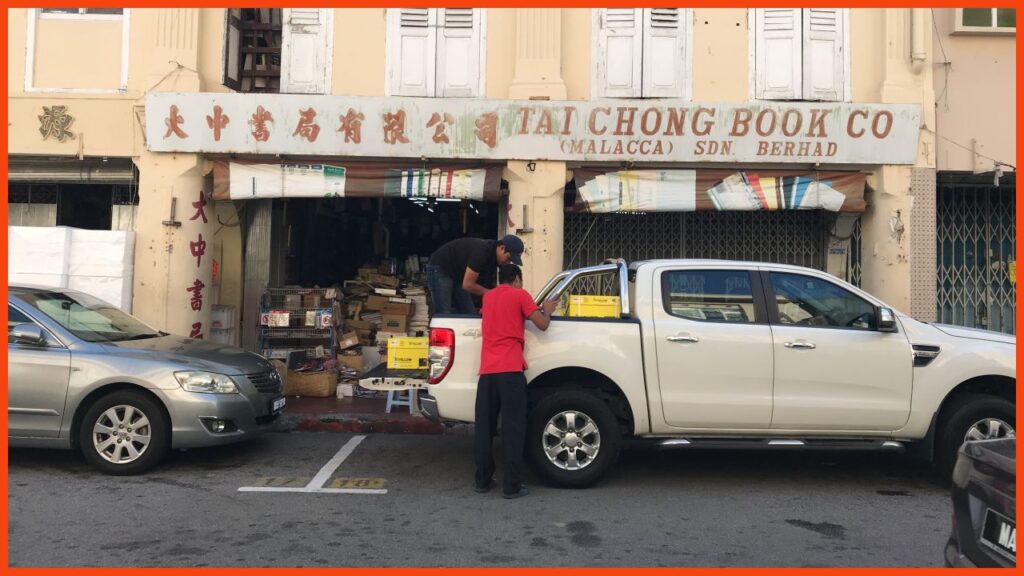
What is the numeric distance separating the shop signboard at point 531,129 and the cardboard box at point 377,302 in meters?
2.58

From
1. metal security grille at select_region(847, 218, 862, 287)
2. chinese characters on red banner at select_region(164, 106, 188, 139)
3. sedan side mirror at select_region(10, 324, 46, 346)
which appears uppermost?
chinese characters on red banner at select_region(164, 106, 188, 139)

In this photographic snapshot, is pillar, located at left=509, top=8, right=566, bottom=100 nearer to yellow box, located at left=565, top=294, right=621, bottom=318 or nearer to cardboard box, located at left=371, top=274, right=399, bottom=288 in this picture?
cardboard box, located at left=371, top=274, right=399, bottom=288

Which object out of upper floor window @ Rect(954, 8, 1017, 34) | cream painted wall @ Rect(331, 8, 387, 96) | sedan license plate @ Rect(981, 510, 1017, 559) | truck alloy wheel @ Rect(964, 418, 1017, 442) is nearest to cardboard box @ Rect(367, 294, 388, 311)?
cream painted wall @ Rect(331, 8, 387, 96)

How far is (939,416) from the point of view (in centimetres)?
618

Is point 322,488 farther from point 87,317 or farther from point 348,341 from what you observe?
point 348,341

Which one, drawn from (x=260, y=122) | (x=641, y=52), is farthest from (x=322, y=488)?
(x=641, y=52)

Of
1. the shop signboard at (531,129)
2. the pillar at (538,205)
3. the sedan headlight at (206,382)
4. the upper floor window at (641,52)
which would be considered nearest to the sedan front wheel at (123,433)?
the sedan headlight at (206,382)

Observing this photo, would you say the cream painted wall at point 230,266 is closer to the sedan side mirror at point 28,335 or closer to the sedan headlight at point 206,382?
the sedan side mirror at point 28,335

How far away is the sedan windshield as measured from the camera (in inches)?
271

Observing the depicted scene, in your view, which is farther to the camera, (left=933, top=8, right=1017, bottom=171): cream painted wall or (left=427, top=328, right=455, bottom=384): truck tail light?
(left=933, top=8, right=1017, bottom=171): cream painted wall

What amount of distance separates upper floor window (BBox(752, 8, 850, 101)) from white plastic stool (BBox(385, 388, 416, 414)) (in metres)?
6.31

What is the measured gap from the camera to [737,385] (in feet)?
19.9

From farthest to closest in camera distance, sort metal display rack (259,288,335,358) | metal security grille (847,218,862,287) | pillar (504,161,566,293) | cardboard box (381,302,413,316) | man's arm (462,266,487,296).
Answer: cardboard box (381,302,413,316) < metal display rack (259,288,335,358) < metal security grille (847,218,862,287) < pillar (504,161,566,293) < man's arm (462,266,487,296)

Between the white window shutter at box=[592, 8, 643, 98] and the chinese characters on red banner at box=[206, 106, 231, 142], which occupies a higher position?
the white window shutter at box=[592, 8, 643, 98]
